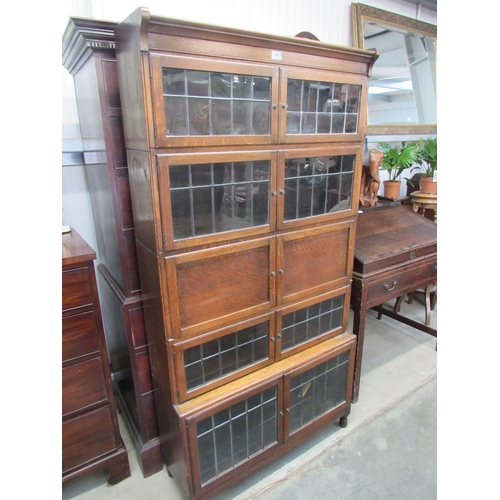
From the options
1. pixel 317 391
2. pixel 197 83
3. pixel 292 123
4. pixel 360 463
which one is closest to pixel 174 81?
pixel 197 83

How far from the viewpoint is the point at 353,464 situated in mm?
1645

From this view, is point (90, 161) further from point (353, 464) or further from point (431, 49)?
point (431, 49)

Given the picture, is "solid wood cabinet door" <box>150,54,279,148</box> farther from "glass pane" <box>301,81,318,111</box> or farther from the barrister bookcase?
"glass pane" <box>301,81,318,111</box>

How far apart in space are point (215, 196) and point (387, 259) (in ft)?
3.52

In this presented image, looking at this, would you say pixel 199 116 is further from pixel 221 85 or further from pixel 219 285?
pixel 219 285

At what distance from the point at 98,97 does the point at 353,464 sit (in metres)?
1.87

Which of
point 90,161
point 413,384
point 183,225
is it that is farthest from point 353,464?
point 90,161

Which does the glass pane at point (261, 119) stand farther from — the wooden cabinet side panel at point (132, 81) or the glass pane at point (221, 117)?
the wooden cabinet side panel at point (132, 81)

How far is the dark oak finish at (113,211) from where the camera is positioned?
3.98ft

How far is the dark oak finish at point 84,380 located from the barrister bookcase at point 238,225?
189 mm

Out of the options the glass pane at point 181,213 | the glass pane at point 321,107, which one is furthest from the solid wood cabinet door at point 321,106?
the glass pane at point 181,213

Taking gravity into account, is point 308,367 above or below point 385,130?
below

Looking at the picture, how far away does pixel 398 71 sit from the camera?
106 inches
